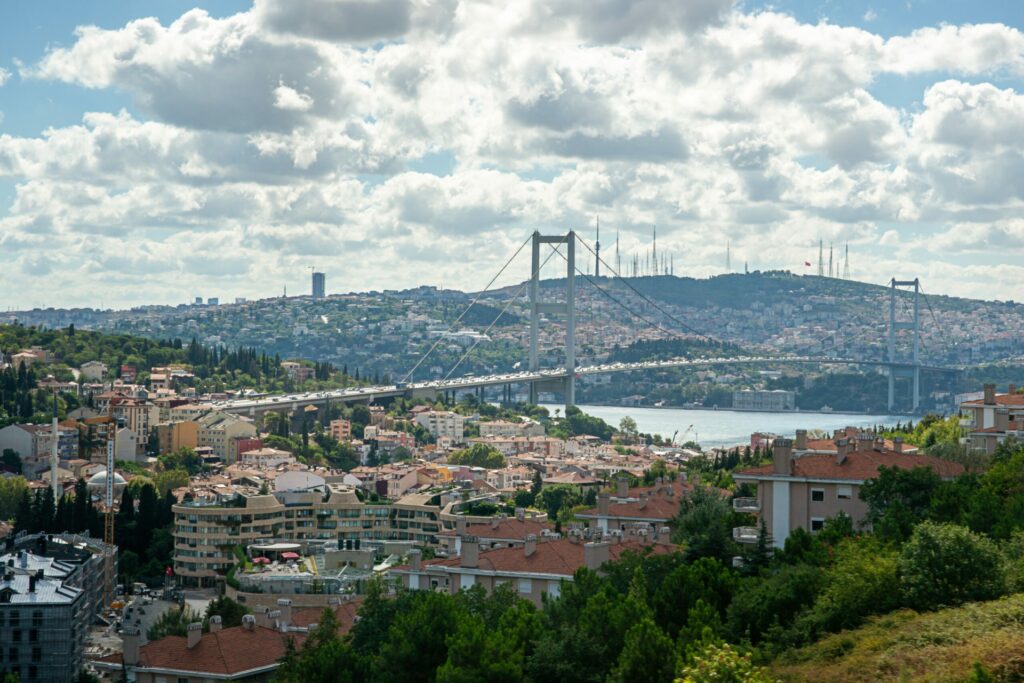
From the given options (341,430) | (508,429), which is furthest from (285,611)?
(508,429)

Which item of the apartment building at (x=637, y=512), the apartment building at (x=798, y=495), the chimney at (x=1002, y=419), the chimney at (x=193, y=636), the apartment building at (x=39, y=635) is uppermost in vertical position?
the chimney at (x=1002, y=419)

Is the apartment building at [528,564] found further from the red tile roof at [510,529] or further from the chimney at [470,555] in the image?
the red tile roof at [510,529]

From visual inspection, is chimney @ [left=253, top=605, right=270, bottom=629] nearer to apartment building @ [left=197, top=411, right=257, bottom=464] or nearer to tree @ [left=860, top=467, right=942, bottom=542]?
tree @ [left=860, top=467, right=942, bottom=542]

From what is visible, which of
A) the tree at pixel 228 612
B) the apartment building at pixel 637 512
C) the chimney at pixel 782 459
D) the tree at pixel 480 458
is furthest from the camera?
the tree at pixel 480 458

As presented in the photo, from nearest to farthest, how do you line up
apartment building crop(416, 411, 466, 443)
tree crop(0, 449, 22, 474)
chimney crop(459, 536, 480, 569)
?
chimney crop(459, 536, 480, 569), tree crop(0, 449, 22, 474), apartment building crop(416, 411, 466, 443)

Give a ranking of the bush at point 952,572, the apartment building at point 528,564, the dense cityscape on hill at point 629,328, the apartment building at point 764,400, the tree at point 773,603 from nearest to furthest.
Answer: the bush at point 952,572
the tree at point 773,603
the apartment building at point 528,564
the apartment building at point 764,400
the dense cityscape on hill at point 629,328

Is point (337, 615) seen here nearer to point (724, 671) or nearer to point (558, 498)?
point (724, 671)

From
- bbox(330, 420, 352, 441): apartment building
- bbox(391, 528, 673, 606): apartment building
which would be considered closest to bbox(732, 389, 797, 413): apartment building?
bbox(330, 420, 352, 441): apartment building

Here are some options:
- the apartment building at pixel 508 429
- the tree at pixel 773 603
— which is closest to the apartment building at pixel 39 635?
the tree at pixel 773 603
